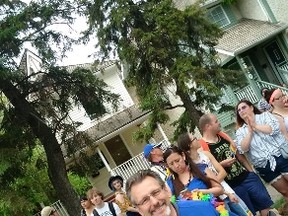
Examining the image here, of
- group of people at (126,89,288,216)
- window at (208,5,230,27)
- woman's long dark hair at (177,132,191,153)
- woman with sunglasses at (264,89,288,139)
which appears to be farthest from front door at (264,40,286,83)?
woman's long dark hair at (177,132,191,153)

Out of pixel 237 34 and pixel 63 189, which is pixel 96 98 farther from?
pixel 237 34

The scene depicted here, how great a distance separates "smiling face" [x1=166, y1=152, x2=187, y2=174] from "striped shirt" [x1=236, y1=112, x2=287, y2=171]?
4.98ft

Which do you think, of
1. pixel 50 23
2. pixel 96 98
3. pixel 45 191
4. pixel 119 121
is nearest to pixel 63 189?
pixel 96 98

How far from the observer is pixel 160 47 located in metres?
14.8

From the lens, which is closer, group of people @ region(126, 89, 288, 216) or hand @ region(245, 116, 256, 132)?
group of people @ region(126, 89, 288, 216)

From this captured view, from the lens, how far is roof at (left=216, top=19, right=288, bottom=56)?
2128 cm

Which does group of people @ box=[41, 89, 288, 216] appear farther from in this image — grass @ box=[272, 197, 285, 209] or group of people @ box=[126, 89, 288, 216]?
grass @ box=[272, 197, 285, 209]

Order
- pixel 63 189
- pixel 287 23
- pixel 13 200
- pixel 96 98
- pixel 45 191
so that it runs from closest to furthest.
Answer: pixel 13 200 < pixel 63 189 < pixel 96 98 < pixel 45 191 < pixel 287 23

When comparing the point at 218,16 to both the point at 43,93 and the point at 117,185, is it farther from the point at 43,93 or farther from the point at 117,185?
the point at 117,185

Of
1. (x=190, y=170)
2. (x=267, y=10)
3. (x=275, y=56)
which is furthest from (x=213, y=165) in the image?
(x=275, y=56)

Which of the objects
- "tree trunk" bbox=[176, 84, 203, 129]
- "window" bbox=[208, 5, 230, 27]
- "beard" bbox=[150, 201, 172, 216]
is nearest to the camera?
"beard" bbox=[150, 201, 172, 216]

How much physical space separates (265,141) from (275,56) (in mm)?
19029

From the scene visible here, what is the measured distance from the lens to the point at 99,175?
25969 millimetres

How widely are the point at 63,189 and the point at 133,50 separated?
5.44 metres
